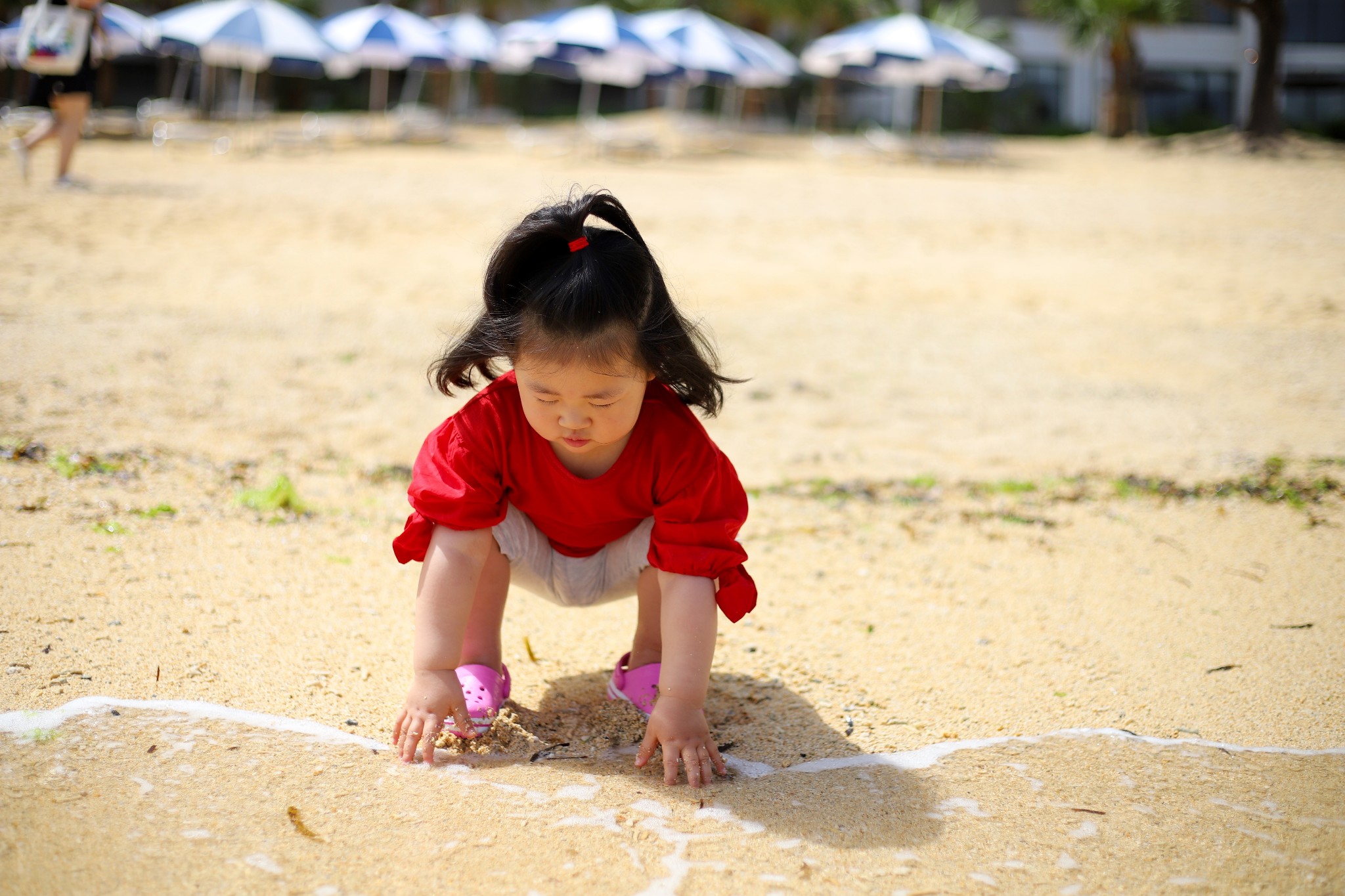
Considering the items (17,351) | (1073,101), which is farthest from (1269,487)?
(1073,101)

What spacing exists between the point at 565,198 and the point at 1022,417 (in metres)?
3.73

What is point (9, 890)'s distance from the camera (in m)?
1.67

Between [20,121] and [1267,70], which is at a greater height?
[1267,70]

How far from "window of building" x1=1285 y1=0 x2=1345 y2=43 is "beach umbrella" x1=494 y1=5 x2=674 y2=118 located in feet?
71.9

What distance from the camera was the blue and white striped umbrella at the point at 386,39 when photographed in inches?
810

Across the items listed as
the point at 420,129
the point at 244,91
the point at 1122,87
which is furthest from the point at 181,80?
the point at 1122,87

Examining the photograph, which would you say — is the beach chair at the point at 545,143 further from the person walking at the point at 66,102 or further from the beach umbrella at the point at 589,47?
the person walking at the point at 66,102

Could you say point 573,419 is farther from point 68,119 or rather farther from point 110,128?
point 110,128

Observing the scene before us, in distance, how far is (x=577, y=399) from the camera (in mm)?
2113

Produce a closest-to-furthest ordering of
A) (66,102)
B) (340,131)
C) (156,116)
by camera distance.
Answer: (66,102) < (156,116) < (340,131)

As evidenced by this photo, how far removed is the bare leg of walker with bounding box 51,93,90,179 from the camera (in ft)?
31.4

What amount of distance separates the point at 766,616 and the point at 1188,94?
36.3 meters

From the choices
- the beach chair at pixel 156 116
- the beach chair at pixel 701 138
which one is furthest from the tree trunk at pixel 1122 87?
the beach chair at pixel 156 116

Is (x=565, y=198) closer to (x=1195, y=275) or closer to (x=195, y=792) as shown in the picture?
(x=195, y=792)
